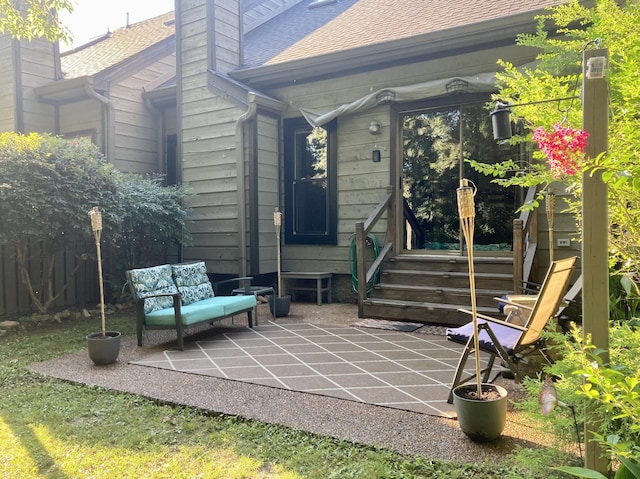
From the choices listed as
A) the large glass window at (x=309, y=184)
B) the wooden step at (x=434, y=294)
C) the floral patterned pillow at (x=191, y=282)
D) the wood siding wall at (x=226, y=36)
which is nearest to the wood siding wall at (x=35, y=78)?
the wood siding wall at (x=226, y=36)

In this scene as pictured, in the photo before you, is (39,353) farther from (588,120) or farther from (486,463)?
(588,120)

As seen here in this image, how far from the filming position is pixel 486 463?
89.8 inches

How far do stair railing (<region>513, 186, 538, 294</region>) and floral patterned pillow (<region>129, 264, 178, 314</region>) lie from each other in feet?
12.2

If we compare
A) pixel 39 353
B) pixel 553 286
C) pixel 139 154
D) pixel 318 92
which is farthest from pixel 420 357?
pixel 139 154

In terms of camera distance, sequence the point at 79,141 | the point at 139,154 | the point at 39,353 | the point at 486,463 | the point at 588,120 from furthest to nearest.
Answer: the point at 139,154 → the point at 79,141 → the point at 39,353 → the point at 486,463 → the point at 588,120

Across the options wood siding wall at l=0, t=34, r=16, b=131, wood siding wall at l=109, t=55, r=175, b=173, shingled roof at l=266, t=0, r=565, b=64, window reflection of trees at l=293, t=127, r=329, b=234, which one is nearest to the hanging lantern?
shingled roof at l=266, t=0, r=565, b=64

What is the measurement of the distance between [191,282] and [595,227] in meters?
4.45

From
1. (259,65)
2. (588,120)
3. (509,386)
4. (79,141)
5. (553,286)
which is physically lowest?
(509,386)

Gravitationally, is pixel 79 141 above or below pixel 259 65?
below

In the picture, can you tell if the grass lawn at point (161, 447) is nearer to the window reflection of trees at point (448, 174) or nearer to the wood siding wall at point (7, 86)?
the window reflection of trees at point (448, 174)

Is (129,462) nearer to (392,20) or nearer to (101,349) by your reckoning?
(101,349)

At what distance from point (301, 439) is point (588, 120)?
6.91ft

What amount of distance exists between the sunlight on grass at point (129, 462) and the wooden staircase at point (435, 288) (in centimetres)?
360

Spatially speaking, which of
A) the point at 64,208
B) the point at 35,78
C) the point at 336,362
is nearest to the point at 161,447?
the point at 336,362
